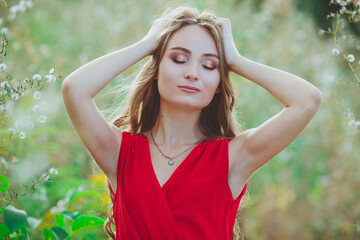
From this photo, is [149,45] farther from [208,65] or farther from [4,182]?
[4,182]

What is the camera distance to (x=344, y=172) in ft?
15.0

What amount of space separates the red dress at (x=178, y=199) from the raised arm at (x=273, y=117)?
0.10 meters

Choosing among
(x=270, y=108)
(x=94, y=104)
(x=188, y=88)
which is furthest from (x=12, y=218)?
(x=270, y=108)

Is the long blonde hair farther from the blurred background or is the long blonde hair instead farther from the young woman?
the blurred background

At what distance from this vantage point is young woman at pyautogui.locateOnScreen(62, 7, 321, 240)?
184 cm

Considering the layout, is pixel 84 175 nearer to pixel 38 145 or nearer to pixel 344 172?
pixel 38 145

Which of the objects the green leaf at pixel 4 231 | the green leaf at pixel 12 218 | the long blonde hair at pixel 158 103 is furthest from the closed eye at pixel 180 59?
the green leaf at pixel 4 231

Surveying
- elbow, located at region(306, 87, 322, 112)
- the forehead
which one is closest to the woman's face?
the forehead

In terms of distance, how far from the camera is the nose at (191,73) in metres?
1.87

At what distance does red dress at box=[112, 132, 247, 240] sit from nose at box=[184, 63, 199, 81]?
34 centimetres

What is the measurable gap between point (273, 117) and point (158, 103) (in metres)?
0.62

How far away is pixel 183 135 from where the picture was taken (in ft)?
6.75

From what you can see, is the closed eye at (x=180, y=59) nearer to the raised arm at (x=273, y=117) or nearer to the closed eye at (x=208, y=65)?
the closed eye at (x=208, y=65)

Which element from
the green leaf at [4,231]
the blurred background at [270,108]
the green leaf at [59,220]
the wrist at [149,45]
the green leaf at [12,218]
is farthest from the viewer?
the blurred background at [270,108]
